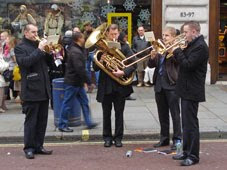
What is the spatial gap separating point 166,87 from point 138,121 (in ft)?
6.97

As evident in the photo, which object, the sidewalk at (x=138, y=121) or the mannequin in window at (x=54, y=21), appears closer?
the sidewalk at (x=138, y=121)

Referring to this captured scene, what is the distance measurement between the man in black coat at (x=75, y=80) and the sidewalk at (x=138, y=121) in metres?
0.28

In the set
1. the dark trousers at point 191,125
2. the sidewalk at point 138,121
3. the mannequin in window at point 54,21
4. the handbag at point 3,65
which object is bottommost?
the sidewalk at point 138,121

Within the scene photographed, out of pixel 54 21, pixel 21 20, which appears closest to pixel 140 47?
pixel 54 21

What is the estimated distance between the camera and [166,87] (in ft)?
25.6

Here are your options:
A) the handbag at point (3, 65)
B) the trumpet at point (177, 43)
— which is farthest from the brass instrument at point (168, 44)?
the handbag at point (3, 65)

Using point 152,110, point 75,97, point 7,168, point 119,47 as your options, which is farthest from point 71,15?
point 7,168

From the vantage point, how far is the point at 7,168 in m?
6.89

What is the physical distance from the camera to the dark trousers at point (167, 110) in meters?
7.81

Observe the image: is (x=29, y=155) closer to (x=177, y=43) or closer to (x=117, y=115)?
(x=117, y=115)

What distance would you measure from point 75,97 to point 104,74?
113cm

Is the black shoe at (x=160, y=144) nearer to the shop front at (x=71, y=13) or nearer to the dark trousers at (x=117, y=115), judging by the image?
the dark trousers at (x=117, y=115)

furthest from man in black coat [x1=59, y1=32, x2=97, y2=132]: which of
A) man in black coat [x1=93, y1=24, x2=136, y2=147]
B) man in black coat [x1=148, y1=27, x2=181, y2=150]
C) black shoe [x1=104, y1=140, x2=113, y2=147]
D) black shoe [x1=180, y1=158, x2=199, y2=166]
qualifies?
black shoe [x1=180, y1=158, x2=199, y2=166]

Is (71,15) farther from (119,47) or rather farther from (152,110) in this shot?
(119,47)
